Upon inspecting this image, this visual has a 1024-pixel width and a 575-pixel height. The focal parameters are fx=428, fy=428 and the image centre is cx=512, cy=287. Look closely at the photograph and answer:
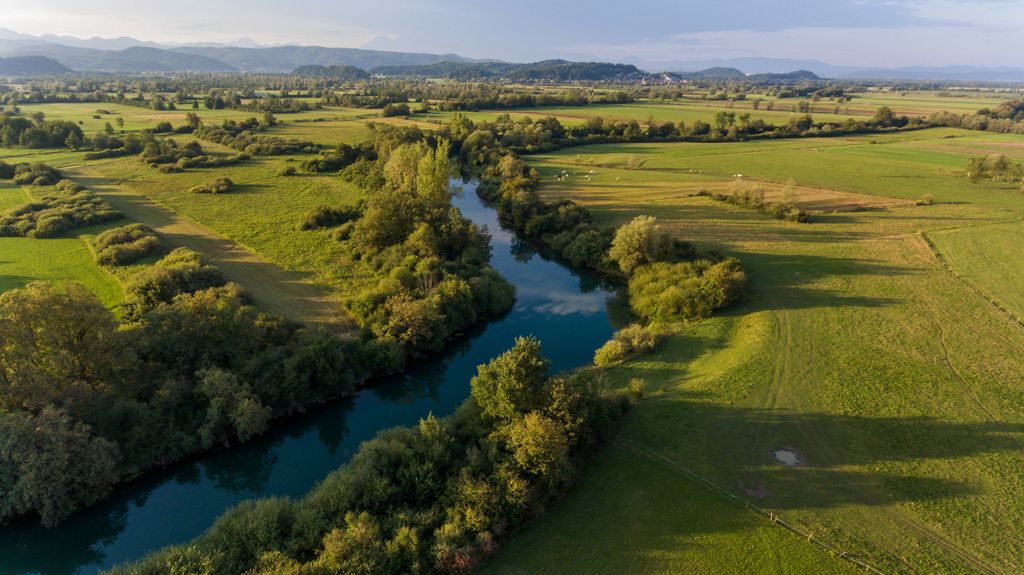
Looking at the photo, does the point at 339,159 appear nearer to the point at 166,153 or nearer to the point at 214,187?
→ the point at 214,187

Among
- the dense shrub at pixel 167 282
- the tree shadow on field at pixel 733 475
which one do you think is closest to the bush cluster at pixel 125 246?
the dense shrub at pixel 167 282

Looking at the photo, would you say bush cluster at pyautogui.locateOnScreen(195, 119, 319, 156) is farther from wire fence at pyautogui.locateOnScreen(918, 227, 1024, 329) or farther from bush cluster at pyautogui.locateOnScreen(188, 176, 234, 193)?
wire fence at pyautogui.locateOnScreen(918, 227, 1024, 329)

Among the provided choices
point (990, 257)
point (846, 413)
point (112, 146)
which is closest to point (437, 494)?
point (846, 413)

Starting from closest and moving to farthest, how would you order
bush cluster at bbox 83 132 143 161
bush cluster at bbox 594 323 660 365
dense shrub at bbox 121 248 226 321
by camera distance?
dense shrub at bbox 121 248 226 321
bush cluster at bbox 594 323 660 365
bush cluster at bbox 83 132 143 161

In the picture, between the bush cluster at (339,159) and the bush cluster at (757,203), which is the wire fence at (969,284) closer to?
the bush cluster at (757,203)

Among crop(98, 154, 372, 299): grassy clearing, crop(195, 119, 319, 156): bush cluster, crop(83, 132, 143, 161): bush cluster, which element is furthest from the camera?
crop(195, 119, 319, 156): bush cluster

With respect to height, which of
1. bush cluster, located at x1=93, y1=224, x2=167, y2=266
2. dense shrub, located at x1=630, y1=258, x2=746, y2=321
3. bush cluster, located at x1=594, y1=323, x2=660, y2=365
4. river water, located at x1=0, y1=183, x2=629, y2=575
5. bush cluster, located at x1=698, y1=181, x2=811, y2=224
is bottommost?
river water, located at x1=0, y1=183, x2=629, y2=575

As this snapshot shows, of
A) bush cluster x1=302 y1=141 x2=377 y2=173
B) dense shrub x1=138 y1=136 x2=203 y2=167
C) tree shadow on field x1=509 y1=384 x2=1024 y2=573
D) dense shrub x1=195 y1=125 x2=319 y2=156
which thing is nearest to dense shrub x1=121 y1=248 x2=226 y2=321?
tree shadow on field x1=509 y1=384 x2=1024 y2=573
